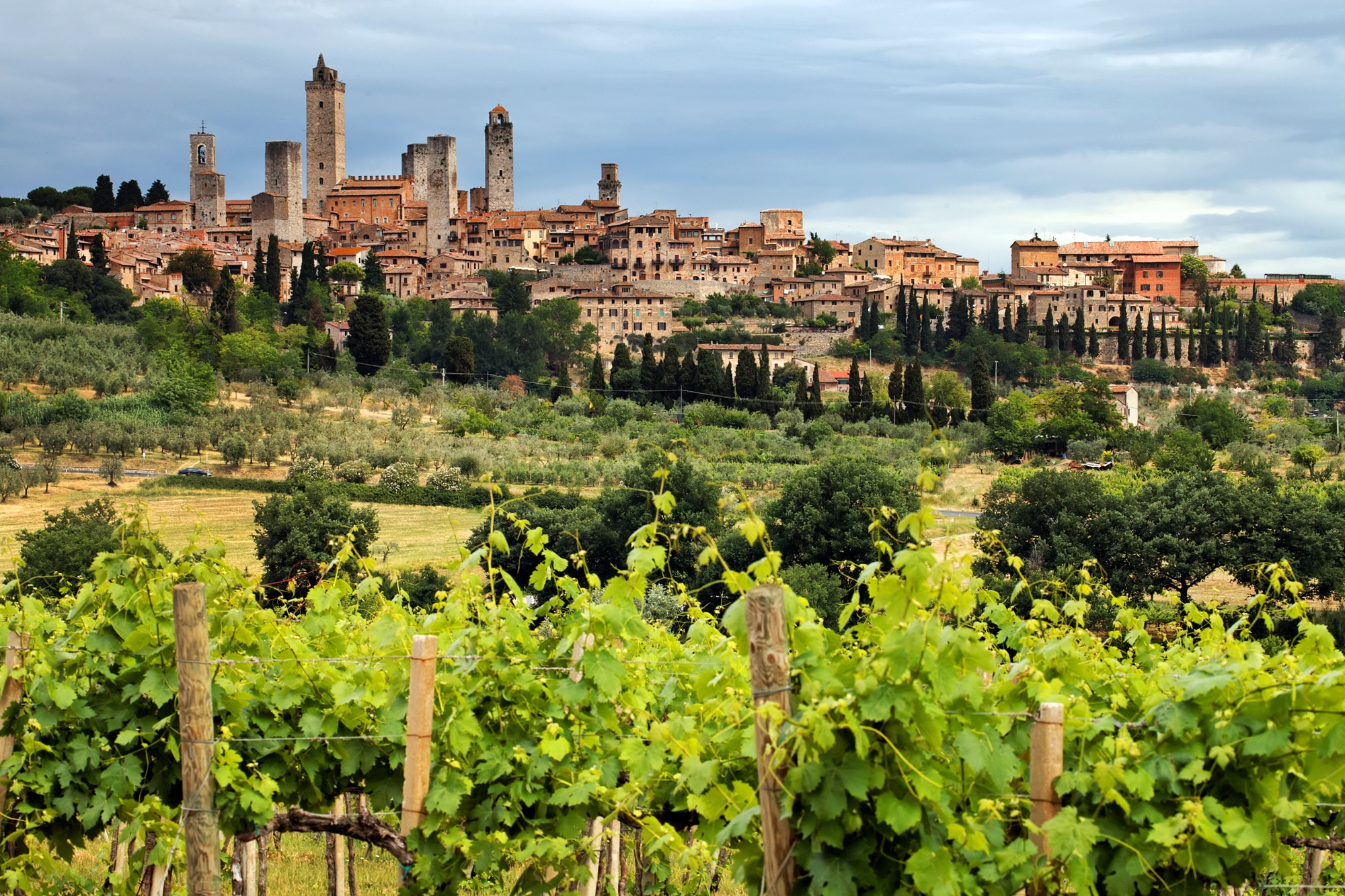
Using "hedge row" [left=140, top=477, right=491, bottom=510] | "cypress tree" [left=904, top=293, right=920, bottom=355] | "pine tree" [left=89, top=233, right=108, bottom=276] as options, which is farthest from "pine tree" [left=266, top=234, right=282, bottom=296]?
"hedge row" [left=140, top=477, right=491, bottom=510]

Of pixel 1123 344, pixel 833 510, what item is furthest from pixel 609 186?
pixel 833 510

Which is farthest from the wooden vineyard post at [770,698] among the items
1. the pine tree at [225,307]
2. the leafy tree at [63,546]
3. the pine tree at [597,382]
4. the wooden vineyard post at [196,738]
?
the pine tree at [225,307]

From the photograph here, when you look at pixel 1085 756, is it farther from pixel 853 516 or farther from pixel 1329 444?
pixel 1329 444

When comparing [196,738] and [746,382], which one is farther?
[746,382]

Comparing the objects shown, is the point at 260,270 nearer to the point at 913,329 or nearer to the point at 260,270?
the point at 260,270

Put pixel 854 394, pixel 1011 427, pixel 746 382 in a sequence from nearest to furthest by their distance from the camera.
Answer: pixel 1011 427 < pixel 854 394 < pixel 746 382

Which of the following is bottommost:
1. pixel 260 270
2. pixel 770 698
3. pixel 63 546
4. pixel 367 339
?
pixel 63 546

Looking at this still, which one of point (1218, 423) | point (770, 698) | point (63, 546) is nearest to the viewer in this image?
point (770, 698)
